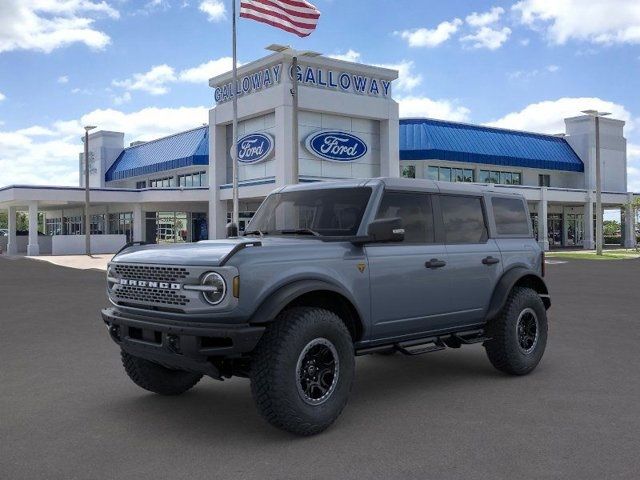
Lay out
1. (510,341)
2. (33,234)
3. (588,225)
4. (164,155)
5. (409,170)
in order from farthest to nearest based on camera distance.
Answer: (588,225)
(164,155)
(409,170)
(33,234)
(510,341)

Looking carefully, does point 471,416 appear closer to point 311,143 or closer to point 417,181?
point 417,181

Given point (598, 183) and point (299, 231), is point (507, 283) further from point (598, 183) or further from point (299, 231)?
point (598, 183)

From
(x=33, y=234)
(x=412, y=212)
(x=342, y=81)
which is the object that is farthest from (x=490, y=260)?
(x=33, y=234)

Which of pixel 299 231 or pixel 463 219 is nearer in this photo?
pixel 299 231

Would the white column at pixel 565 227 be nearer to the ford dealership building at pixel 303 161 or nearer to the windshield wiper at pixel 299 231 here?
the ford dealership building at pixel 303 161

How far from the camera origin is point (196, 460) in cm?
439

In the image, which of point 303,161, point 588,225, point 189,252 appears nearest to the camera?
point 189,252

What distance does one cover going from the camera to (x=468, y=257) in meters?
6.39

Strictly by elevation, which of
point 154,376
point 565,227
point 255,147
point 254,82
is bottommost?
point 154,376

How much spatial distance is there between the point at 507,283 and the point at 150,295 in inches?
145

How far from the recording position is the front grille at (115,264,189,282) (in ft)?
15.9

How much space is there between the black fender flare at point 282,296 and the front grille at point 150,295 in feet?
1.86

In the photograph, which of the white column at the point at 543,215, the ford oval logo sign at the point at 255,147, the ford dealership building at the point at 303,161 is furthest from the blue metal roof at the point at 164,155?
the white column at the point at 543,215

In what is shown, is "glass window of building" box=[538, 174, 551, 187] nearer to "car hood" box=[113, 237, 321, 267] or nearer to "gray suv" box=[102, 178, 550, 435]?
"gray suv" box=[102, 178, 550, 435]
